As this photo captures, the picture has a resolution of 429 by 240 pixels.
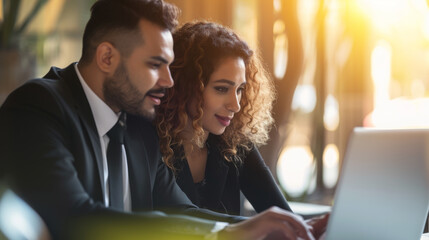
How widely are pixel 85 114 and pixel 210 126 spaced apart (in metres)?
0.62

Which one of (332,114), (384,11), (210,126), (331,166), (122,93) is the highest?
(384,11)

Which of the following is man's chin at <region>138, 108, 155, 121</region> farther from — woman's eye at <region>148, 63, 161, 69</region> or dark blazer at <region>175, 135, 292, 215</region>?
dark blazer at <region>175, 135, 292, 215</region>

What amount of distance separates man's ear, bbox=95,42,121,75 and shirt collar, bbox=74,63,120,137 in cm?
7

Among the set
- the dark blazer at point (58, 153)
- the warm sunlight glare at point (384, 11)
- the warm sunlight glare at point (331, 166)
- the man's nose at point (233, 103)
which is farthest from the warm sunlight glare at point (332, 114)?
the dark blazer at point (58, 153)

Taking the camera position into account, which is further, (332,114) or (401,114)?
(332,114)

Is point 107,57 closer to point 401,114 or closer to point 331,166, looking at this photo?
point 331,166

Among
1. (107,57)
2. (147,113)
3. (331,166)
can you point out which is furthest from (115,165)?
(331,166)

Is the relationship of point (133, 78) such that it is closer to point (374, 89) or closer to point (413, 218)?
point (413, 218)

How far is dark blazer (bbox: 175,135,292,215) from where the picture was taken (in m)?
1.95

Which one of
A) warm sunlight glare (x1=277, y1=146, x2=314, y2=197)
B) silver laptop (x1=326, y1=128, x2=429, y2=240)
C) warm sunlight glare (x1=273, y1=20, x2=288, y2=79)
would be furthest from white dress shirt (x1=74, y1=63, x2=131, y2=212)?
warm sunlight glare (x1=277, y1=146, x2=314, y2=197)

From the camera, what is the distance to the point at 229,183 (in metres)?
2.07

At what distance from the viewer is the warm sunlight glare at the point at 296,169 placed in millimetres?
5143

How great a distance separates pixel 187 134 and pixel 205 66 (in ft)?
0.85

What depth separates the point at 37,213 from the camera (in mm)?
1244
